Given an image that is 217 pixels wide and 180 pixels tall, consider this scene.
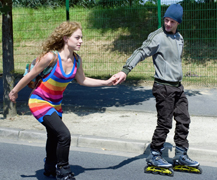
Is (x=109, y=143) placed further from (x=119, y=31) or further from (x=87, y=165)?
(x=119, y=31)

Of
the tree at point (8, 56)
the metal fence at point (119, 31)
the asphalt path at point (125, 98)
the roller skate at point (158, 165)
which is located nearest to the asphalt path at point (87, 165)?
the roller skate at point (158, 165)

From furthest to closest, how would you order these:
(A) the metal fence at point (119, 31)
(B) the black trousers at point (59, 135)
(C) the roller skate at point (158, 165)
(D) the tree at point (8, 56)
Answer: (A) the metal fence at point (119, 31), (D) the tree at point (8, 56), (C) the roller skate at point (158, 165), (B) the black trousers at point (59, 135)

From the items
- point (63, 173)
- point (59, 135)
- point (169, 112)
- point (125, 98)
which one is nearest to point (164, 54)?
point (169, 112)

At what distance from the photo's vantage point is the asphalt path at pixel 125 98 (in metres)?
7.48

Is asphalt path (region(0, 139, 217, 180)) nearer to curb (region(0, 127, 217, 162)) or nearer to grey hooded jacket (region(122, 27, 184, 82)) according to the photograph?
curb (region(0, 127, 217, 162))

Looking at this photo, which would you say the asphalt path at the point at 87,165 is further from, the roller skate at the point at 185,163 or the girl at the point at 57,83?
the girl at the point at 57,83

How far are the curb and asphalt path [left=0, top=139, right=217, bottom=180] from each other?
12 cm

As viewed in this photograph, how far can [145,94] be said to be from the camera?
29.8ft

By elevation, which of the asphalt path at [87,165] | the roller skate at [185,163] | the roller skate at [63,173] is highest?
the roller skate at [63,173]

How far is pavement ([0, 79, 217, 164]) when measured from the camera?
5.12 meters

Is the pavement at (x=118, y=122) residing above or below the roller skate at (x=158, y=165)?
below

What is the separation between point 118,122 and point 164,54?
261 centimetres

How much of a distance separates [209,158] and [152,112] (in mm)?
2490

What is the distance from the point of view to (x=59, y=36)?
141 inches
